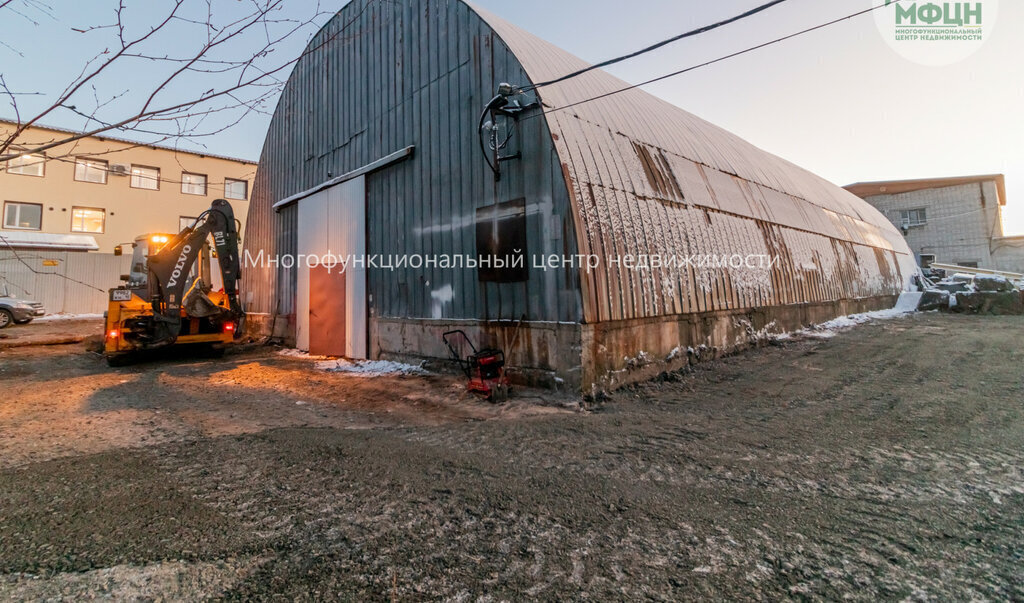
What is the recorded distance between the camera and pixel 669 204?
8.70m

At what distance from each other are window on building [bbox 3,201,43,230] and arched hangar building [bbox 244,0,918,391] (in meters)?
20.2

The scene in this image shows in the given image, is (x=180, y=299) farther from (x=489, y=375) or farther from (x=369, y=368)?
(x=489, y=375)

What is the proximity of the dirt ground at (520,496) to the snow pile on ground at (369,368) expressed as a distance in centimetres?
227

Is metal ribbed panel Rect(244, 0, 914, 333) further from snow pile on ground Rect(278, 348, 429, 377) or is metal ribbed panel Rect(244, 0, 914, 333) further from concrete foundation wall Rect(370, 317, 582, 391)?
snow pile on ground Rect(278, 348, 429, 377)

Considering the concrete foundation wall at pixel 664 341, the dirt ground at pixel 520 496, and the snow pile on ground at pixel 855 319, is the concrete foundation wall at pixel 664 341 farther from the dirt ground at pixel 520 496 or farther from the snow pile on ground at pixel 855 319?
the snow pile on ground at pixel 855 319

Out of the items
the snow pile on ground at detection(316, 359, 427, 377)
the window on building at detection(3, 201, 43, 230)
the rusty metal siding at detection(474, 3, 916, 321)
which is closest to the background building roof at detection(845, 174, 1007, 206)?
the rusty metal siding at detection(474, 3, 916, 321)

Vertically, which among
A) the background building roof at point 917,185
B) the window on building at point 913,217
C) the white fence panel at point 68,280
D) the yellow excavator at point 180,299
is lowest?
the yellow excavator at point 180,299

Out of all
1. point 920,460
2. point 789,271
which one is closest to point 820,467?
point 920,460

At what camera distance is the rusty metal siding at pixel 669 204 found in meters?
6.94

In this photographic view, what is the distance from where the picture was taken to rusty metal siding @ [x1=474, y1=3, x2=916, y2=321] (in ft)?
22.8

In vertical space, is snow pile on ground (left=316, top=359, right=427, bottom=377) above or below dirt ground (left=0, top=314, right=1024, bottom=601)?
above

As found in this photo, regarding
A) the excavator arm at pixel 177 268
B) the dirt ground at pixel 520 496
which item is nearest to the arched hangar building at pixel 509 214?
the dirt ground at pixel 520 496

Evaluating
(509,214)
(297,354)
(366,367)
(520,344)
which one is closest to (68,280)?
(297,354)

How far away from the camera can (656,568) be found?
2312mm
